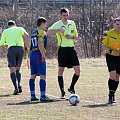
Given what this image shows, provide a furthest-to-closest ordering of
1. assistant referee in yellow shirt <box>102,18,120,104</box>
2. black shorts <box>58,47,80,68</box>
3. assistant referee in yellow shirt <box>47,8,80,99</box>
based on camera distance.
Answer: black shorts <box>58,47,80,68</box> → assistant referee in yellow shirt <box>47,8,80,99</box> → assistant referee in yellow shirt <box>102,18,120,104</box>

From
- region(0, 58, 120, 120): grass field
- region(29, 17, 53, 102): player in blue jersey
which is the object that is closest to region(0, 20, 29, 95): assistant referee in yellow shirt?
region(0, 58, 120, 120): grass field

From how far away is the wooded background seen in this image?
35625mm

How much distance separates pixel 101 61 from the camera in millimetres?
29703

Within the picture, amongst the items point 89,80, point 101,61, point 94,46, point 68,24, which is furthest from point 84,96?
point 94,46

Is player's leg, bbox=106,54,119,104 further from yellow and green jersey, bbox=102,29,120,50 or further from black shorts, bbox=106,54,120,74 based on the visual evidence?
yellow and green jersey, bbox=102,29,120,50

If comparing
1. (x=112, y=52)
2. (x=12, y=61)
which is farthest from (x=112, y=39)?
(x=12, y=61)

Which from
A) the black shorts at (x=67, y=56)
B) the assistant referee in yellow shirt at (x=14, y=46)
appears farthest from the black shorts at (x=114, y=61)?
the assistant referee in yellow shirt at (x=14, y=46)

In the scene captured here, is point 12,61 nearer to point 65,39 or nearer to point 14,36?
point 14,36

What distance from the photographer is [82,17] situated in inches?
1468

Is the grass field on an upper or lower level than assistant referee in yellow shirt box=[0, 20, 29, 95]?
lower

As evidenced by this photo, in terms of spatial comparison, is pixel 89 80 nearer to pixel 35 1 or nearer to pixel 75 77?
pixel 75 77

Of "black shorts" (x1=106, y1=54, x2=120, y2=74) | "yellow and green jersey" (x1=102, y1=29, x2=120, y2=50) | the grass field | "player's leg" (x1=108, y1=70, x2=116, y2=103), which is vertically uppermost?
"yellow and green jersey" (x1=102, y1=29, x2=120, y2=50)

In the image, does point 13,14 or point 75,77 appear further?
point 13,14

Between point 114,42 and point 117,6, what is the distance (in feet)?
85.2
